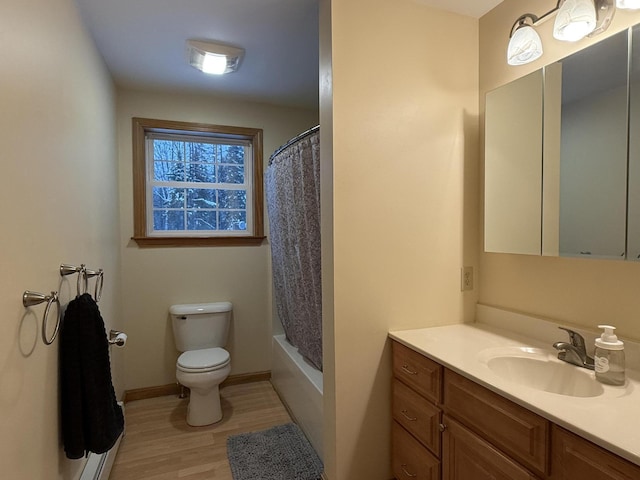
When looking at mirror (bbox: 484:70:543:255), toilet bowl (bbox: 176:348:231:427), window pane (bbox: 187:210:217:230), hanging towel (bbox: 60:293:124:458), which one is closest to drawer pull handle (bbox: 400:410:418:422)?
mirror (bbox: 484:70:543:255)

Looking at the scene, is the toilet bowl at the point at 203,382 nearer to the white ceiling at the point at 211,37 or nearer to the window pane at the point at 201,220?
the window pane at the point at 201,220

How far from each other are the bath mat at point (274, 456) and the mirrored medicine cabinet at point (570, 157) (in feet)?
5.01

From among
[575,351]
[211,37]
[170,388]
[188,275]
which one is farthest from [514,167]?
[170,388]

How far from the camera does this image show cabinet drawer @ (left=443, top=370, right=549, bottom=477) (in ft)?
3.06

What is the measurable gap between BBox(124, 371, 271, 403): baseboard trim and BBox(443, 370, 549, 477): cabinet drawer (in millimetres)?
2025

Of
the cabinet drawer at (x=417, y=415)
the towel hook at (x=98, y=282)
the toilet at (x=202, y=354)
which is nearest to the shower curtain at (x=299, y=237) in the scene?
the toilet at (x=202, y=354)

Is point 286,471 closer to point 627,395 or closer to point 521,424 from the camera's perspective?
point 521,424

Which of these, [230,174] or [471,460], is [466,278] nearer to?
[471,460]

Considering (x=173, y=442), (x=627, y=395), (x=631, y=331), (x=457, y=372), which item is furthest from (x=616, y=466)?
(x=173, y=442)

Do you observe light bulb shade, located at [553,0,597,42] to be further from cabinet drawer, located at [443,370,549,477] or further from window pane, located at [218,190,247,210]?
window pane, located at [218,190,247,210]

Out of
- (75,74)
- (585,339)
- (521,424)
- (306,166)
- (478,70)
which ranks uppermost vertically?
(478,70)

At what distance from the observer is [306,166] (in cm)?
199

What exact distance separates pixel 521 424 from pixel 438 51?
5.28ft

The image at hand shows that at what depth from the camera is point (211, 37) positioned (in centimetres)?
189
